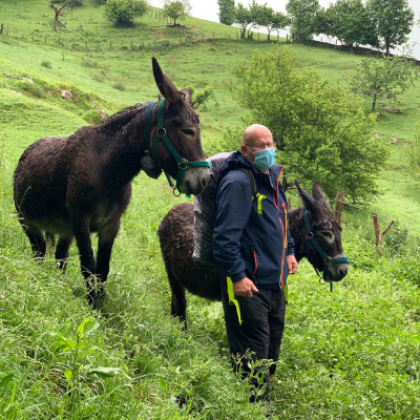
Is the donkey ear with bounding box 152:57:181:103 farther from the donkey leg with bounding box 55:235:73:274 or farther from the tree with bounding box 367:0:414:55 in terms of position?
the tree with bounding box 367:0:414:55

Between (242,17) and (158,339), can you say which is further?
(242,17)

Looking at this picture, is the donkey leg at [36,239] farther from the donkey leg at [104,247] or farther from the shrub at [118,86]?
the shrub at [118,86]

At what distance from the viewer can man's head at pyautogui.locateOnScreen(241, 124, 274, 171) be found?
139 inches

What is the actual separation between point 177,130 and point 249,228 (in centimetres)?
112

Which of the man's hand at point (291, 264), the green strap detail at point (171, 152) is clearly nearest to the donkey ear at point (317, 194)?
the man's hand at point (291, 264)

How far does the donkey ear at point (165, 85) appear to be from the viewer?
11.9 feet

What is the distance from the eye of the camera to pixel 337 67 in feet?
185

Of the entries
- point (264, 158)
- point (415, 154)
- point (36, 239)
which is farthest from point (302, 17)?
point (264, 158)

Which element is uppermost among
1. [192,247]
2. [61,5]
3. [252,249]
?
[61,5]

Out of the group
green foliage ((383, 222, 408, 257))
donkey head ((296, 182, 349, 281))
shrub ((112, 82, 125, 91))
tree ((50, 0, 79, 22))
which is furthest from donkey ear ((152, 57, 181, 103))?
tree ((50, 0, 79, 22))

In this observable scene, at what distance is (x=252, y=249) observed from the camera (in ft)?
11.1

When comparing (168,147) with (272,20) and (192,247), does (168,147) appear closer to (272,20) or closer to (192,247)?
(192,247)

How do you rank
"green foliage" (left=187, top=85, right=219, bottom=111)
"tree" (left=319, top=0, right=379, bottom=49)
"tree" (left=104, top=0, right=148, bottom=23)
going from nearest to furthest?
"green foliage" (left=187, top=85, right=219, bottom=111) < "tree" (left=104, top=0, right=148, bottom=23) < "tree" (left=319, top=0, right=379, bottom=49)

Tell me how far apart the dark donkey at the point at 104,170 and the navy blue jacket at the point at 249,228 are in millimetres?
342
